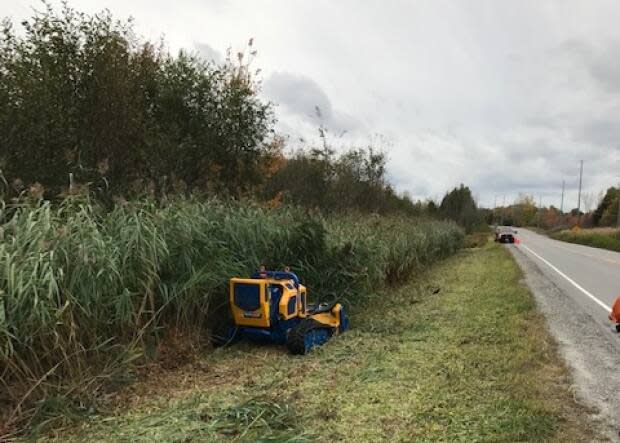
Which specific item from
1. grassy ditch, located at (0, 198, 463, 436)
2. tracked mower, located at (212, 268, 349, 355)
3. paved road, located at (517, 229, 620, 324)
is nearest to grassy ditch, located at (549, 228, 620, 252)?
paved road, located at (517, 229, 620, 324)

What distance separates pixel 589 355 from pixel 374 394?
9.83 feet

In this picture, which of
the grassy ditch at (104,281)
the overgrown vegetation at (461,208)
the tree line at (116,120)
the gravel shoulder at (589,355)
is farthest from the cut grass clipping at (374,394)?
the overgrown vegetation at (461,208)

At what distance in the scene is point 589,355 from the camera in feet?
18.3

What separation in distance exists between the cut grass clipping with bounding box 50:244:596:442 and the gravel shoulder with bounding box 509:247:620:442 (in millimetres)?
172

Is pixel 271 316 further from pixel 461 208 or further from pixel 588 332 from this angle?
pixel 461 208

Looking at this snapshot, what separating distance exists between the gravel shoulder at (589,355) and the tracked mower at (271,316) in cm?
295

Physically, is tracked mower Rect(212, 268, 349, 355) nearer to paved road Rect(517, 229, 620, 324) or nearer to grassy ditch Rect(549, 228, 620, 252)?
paved road Rect(517, 229, 620, 324)

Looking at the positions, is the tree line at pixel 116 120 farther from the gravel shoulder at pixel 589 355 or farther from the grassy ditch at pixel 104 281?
the gravel shoulder at pixel 589 355

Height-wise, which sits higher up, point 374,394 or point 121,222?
point 121,222

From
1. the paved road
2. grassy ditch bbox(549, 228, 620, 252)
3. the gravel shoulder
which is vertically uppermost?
grassy ditch bbox(549, 228, 620, 252)

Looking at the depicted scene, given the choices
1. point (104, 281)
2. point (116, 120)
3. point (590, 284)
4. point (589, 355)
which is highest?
point (116, 120)

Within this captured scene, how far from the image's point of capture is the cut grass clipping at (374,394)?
354 centimetres

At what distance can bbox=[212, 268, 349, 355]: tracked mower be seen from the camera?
572 cm

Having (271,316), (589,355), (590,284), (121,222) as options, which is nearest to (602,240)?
(590,284)
